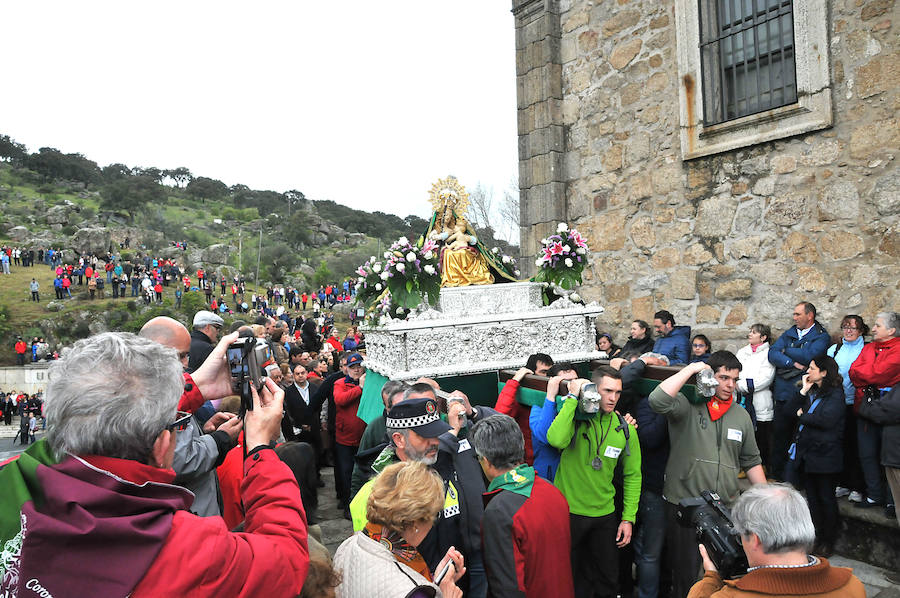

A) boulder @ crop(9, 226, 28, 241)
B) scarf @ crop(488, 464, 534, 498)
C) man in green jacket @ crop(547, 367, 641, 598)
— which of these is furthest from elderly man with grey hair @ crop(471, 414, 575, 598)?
boulder @ crop(9, 226, 28, 241)

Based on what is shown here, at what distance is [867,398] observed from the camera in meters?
4.77

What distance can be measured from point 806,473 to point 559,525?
3.03m

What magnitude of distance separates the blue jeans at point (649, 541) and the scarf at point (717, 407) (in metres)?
0.75

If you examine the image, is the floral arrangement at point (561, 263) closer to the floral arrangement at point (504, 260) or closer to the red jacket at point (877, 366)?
the floral arrangement at point (504, 260)

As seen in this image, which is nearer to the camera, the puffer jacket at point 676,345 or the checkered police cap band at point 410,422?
the checkered police cap band at point 410,422

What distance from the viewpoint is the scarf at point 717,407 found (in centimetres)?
388

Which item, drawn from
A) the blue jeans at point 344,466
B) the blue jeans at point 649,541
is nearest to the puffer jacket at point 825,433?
the blue jeans at point 649,541

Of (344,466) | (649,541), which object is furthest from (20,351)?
(649,541)

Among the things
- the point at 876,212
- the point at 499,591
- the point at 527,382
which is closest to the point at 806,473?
the point at 527,382

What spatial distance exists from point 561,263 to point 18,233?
209ft

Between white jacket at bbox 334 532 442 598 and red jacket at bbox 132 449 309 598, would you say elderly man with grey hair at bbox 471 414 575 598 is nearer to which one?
white jacket at bbox 334 532 442 598

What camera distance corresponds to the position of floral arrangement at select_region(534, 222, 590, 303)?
22.7 feet

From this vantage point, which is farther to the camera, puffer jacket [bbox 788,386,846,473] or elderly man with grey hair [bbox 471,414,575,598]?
puffer jacket [bbox 788,386,846,473]

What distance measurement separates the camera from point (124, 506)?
51.9 inches
